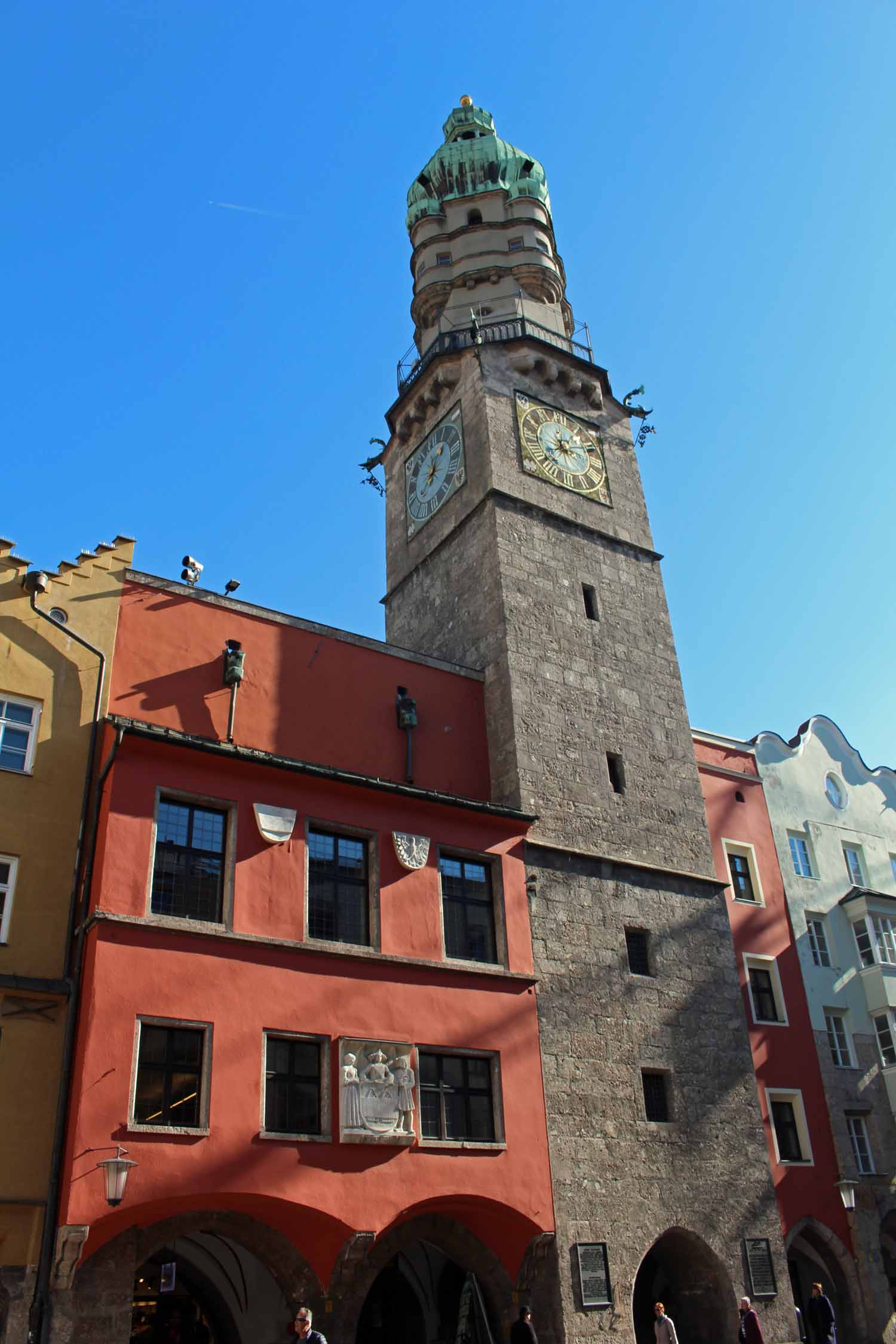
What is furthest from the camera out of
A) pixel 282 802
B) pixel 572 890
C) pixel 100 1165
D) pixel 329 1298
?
pixel 572 890

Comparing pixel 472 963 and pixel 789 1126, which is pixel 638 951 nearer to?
pixel 472 963

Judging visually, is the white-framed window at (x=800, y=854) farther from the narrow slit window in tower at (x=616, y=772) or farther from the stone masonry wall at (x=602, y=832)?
the narrow slit window in tower at (x=616, y=772)

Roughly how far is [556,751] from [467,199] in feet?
60.9

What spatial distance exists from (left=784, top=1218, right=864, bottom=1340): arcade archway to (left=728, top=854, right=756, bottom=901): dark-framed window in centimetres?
669

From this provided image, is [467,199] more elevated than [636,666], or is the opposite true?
[467,199]

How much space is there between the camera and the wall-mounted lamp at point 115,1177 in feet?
44.1

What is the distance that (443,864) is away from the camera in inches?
756

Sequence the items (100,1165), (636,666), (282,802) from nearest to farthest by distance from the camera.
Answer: (100,1165), (282,802), (636,666)

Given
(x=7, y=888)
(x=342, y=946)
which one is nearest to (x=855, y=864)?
(x=342, y=946)

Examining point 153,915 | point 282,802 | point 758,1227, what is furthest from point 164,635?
point 758,1227

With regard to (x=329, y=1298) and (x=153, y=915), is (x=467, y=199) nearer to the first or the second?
(x=153, y=915)

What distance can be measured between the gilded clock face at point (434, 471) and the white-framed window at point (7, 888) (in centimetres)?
1386

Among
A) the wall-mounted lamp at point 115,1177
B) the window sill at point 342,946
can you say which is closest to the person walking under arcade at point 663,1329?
the window sill at point 342,946

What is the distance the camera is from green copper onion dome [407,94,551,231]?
33.2 m
